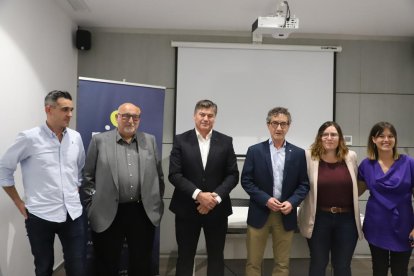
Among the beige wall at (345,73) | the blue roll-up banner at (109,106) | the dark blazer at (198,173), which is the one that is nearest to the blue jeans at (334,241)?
the dark blazer at (198,173)

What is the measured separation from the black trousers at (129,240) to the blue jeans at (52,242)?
16 centimetres

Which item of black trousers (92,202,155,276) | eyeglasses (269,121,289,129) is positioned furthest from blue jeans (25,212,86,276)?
eyeglasses (269,121,289,129)

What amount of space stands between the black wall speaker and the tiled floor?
253 cm

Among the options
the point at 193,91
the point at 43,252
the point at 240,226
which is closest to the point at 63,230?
the point at 43,252

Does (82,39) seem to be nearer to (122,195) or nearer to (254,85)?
(254,85)

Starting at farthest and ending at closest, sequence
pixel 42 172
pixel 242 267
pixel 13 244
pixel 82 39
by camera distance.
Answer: pixel 82 39 < pixel 242 267 < pixel 13 244 < pixel 42 172

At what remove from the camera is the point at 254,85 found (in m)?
4.54

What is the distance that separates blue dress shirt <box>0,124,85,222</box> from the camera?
2.32m

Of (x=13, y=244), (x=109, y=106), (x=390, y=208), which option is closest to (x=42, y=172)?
(x=13, y=244)

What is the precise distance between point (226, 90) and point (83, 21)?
74.4 inches

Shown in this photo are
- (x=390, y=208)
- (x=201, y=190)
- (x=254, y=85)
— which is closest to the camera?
(x=390, y=208)

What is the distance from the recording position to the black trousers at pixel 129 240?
2.61m

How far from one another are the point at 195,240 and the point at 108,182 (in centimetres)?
77

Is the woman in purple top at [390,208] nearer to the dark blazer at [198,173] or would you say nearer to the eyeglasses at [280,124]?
the eyeglasses at [280,124]
